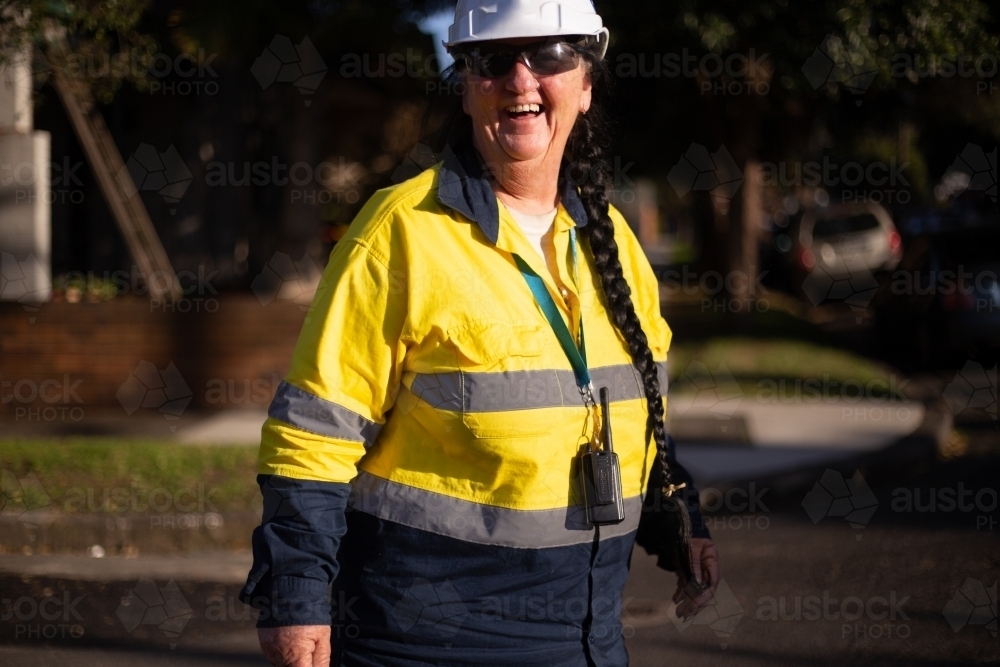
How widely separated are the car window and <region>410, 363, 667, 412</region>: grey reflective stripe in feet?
72.7

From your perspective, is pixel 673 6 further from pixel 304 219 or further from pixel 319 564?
pixel 319 564

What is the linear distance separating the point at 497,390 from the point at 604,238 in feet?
1.65

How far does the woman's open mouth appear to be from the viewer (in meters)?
2.18

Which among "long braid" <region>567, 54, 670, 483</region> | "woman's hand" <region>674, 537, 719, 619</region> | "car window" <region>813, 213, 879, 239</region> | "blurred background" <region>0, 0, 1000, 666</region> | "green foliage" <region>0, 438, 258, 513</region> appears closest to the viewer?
"long braid" <region>567, 54, 670, 483</region>

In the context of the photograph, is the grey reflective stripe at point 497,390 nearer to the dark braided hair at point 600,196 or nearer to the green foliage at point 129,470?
the dark braided hair at point 600,196

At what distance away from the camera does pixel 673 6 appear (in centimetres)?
948

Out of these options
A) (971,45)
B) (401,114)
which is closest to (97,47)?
(971,45)

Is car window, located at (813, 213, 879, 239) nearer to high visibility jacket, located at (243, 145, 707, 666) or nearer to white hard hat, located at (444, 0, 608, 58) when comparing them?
white hard hat, located at (444, 0, 608, 58)

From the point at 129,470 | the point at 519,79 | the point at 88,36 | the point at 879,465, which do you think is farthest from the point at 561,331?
the point at 88,36

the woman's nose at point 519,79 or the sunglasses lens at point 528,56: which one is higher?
the sunglasses lens at point 528,56

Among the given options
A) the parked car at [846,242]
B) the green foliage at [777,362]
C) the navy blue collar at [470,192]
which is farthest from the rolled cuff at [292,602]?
the parked car at [846,242]

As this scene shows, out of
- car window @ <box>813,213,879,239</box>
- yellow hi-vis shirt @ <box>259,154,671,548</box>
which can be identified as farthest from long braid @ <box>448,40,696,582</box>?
car window @ <box>813,213,879,239</box>

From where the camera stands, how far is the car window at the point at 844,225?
23.1 meters

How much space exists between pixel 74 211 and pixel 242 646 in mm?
10545
